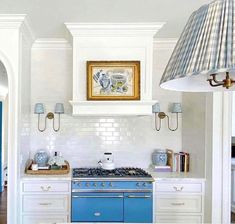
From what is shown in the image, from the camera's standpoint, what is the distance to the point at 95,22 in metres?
3.15

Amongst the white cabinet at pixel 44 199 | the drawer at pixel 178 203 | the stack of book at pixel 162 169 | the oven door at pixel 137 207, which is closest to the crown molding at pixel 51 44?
the white cabinet at pixel 44 199

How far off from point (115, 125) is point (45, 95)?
105 cm

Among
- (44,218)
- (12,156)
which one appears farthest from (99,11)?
(44,218)

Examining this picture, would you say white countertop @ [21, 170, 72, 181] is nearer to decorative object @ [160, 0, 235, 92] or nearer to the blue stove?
the blue stove

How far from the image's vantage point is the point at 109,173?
3410 millimetres

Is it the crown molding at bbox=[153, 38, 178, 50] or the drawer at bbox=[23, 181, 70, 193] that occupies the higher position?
the crown molding at bbox=[153, 38, 178, 50]

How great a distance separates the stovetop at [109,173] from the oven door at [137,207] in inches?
8.9

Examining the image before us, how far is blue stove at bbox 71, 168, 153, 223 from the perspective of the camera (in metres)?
3.17

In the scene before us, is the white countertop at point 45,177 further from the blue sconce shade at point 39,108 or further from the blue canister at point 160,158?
the blue canister at point 160,158

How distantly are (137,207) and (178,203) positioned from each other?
499 mm

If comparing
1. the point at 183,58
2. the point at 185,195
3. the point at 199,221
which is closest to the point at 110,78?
the point at 185,195

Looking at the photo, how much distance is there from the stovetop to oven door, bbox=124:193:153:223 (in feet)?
0.74

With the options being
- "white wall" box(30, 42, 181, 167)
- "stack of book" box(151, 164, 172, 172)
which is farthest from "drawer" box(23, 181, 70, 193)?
"stack of book" box(151, 164, 172, 172)

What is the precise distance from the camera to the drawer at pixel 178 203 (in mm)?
3268
